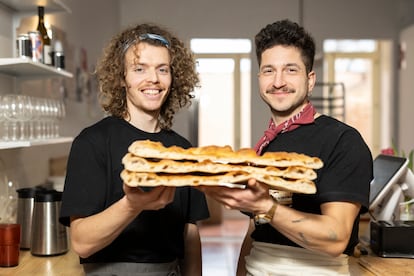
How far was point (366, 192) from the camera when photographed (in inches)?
53.7

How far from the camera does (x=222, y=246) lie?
208 inches

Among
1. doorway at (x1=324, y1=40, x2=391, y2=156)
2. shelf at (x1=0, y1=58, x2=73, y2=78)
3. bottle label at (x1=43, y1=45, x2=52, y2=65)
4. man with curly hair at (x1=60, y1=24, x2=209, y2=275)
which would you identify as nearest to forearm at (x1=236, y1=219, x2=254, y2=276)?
man with curly hair at (x1=60, y1=24, x2=209, y2=275)

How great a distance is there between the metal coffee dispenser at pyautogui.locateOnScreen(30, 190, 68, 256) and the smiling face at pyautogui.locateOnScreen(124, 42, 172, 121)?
0.72 meters

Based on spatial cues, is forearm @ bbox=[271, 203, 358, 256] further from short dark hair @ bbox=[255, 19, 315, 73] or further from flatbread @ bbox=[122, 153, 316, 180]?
short dark hair @ bbox=[255, 19, 315, 73]

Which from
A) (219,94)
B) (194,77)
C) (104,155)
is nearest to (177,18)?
(219,94)

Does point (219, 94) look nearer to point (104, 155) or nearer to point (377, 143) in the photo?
point (377, 143)

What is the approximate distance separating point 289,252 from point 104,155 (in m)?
0.61

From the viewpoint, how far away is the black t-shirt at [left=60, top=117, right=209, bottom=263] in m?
1.42

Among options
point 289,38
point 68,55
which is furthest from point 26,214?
point 68,55

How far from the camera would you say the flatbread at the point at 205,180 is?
1097 mm

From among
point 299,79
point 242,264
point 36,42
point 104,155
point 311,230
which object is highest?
point 36,42

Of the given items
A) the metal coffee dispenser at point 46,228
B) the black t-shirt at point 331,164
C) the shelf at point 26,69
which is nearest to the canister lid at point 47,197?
the metal coffee dispenser at point 46,228

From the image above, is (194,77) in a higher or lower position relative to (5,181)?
higher

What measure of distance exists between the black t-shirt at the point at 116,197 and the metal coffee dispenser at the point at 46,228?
0.56m
